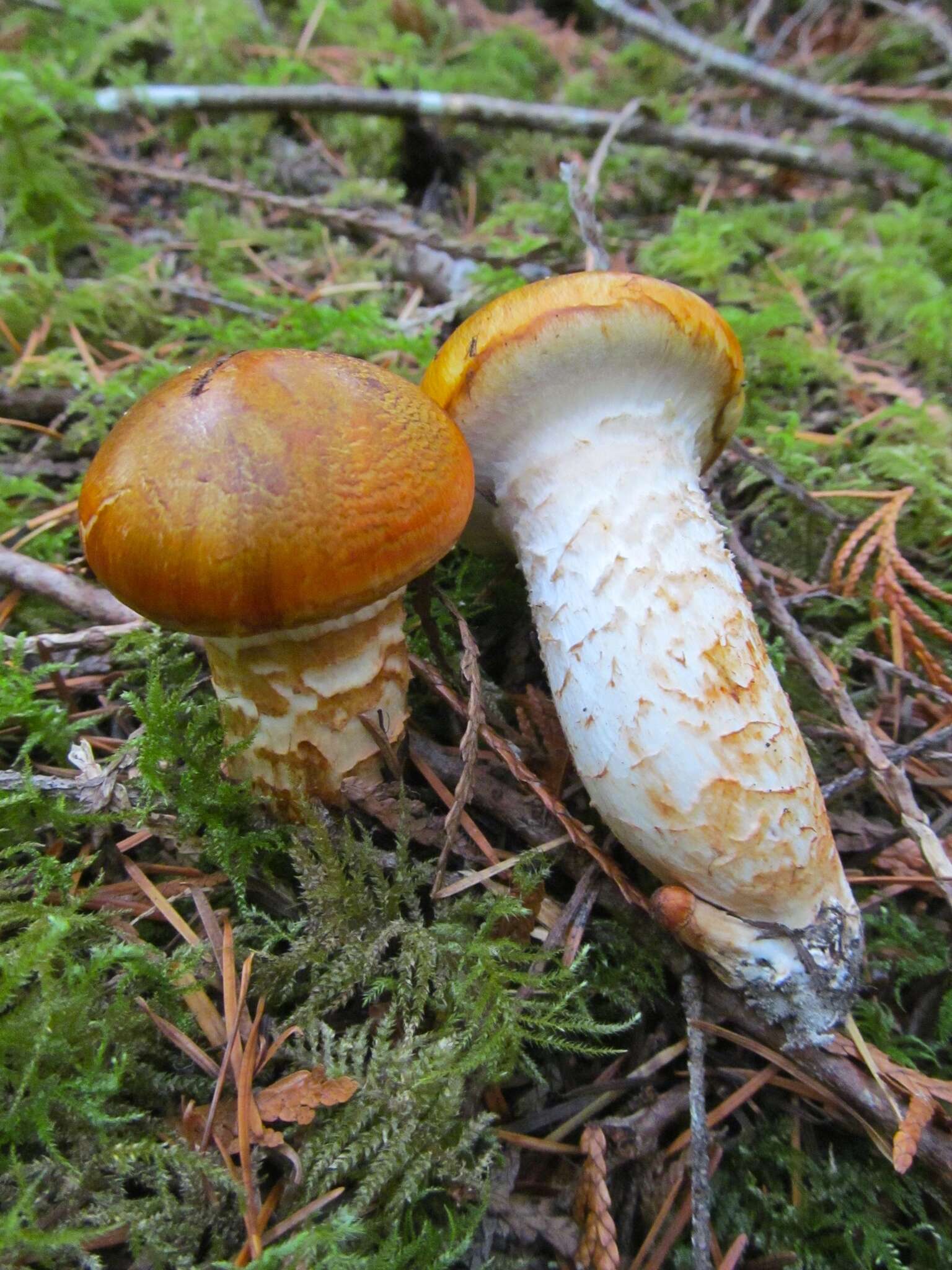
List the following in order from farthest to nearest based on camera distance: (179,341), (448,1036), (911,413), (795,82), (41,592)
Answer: (795,82) < (179,341) < (911,413) < (41,592) < (448,1036)

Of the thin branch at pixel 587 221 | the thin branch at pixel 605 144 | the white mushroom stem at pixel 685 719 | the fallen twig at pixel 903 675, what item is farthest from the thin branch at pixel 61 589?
the thin branch at pixel 605 144

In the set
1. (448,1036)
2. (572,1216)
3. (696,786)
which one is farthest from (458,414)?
(572,1216)

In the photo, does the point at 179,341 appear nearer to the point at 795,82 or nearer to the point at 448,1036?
the point at 448,1036

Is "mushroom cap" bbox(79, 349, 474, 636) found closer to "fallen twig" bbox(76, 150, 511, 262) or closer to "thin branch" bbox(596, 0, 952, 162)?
"fallen twig" bbox(76, 150, 511, 262)

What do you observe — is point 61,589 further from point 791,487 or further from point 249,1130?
point 791,487

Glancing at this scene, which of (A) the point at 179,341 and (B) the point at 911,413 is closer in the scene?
(B) the point at 911,413

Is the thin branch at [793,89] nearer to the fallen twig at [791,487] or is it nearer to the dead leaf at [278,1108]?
the fallen twig at [791,487]

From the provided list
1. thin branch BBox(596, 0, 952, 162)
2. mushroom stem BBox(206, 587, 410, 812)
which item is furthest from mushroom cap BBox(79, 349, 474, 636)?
thin branch BBox(596, 0, 952, 162)
